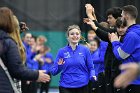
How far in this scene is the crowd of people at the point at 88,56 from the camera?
622 centimetres

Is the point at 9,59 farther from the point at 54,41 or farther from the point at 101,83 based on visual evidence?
the point at 54,41

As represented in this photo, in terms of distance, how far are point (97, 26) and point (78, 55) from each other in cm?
81

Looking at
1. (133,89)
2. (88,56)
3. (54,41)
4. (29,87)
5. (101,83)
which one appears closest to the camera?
(133,89)

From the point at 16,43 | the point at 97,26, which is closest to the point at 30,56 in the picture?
the point at 97,26

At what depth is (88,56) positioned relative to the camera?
9781 millimetres

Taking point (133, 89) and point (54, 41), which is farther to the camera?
point (54, 41)

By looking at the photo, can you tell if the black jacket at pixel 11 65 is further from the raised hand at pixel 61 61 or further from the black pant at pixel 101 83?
the black pant at pixel 101 83

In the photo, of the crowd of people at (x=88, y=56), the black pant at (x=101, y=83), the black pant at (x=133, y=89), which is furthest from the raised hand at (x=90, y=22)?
the black pant at (x=101, y=83)

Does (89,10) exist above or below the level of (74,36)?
above

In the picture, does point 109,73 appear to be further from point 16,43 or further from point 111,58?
point 16,43

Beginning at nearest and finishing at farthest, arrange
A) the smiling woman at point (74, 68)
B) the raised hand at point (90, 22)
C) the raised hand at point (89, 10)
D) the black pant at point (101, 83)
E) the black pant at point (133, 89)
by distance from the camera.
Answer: the black pant at point (133, 89) < the raised hand at point (90, 22) < the raised hand at point (89, 10) < the smiling woman at point (74, 68) < the black pant at point (101, 83)

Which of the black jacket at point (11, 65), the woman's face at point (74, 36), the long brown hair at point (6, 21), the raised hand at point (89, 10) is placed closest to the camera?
the black jacket at point (11, 65)

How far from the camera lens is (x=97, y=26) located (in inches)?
360

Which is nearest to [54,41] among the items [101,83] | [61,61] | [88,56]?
[101,83]
